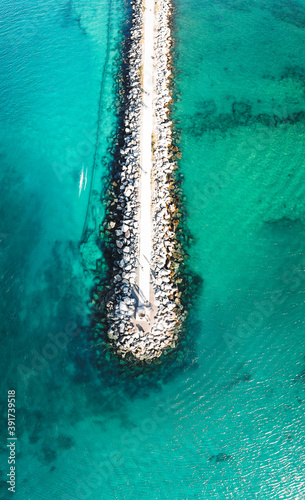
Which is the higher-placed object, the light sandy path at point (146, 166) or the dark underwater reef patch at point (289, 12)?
the dark underwater reef patch at point (289, 12)

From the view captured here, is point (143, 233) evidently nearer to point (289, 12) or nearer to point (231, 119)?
point (231, 119)

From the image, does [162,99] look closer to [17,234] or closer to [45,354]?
[17,234]

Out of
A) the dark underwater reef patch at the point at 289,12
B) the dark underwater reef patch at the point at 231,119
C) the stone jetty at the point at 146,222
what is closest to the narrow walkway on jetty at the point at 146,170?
the stone jetty at the point at 146,222

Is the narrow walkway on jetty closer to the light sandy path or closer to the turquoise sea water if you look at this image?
the light sandy path

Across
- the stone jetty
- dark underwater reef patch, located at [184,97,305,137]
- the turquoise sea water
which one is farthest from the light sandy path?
dark underwater reef patch, located at [184,97,305,137]

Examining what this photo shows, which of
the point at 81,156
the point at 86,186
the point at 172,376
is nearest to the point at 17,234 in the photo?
the point at 86,186

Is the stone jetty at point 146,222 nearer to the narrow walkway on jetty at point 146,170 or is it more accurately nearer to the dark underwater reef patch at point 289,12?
the narrow walkway on jetty at point 146,170
